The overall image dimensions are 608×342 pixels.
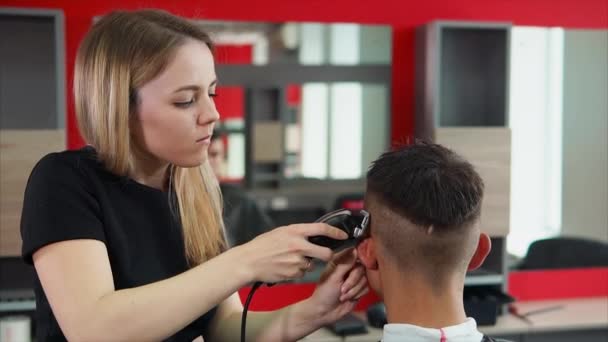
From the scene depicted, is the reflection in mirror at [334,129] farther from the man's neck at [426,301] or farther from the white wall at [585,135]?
the man's neck at [426,301]

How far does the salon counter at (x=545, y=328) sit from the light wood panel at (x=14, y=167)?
4.19ft

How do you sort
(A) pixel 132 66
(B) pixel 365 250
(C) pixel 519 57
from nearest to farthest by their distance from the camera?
(A) pixel 132 66, (B) pixel 365 250, (C) pixel 519 57

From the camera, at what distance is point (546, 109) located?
3881 millimetres

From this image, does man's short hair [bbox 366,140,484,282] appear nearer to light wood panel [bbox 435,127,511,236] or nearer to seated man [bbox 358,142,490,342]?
seated man [bbox 358,142,490,342]

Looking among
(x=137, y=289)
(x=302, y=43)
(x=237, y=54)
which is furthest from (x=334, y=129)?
(x=137, y=289)

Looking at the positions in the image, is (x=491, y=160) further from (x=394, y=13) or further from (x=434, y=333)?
(x=434, y=333)

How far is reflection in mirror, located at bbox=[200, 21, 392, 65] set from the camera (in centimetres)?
349

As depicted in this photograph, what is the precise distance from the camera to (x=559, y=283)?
13.2 ft

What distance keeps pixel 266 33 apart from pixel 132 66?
7.12 feet

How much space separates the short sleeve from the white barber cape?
1.94 feet

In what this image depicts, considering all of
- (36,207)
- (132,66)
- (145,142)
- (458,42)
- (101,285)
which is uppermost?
(458,42)

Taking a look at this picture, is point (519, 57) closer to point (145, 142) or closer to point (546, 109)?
point (546, 109)

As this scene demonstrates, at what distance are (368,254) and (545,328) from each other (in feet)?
7.14

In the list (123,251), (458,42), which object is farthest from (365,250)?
(458,42)
